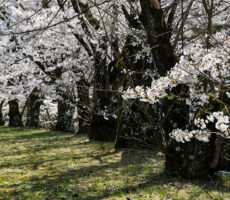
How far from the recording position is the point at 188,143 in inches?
225

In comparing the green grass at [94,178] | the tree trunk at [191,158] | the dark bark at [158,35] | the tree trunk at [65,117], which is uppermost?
the dark bark at [158,35]

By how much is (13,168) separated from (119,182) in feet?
9.56

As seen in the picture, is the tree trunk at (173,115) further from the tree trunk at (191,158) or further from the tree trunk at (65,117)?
the tree trunk at (65,117)

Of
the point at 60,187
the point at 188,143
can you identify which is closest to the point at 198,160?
the point at 188,143

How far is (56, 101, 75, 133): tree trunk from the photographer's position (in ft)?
53.4

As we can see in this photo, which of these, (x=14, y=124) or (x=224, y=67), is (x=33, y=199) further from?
(x=14, y=124)

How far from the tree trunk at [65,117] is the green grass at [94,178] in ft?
23.7

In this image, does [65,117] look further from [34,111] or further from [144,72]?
[144,72]

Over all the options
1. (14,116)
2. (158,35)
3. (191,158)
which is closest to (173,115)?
(191,158)

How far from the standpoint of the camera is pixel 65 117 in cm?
1666

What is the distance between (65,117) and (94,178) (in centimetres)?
1087

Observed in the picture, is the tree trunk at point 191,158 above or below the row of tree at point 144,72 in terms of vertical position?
below

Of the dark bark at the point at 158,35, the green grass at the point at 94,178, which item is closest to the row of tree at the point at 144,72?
the dark bark at the point at 158,35

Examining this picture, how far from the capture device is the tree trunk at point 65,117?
1627 cm
